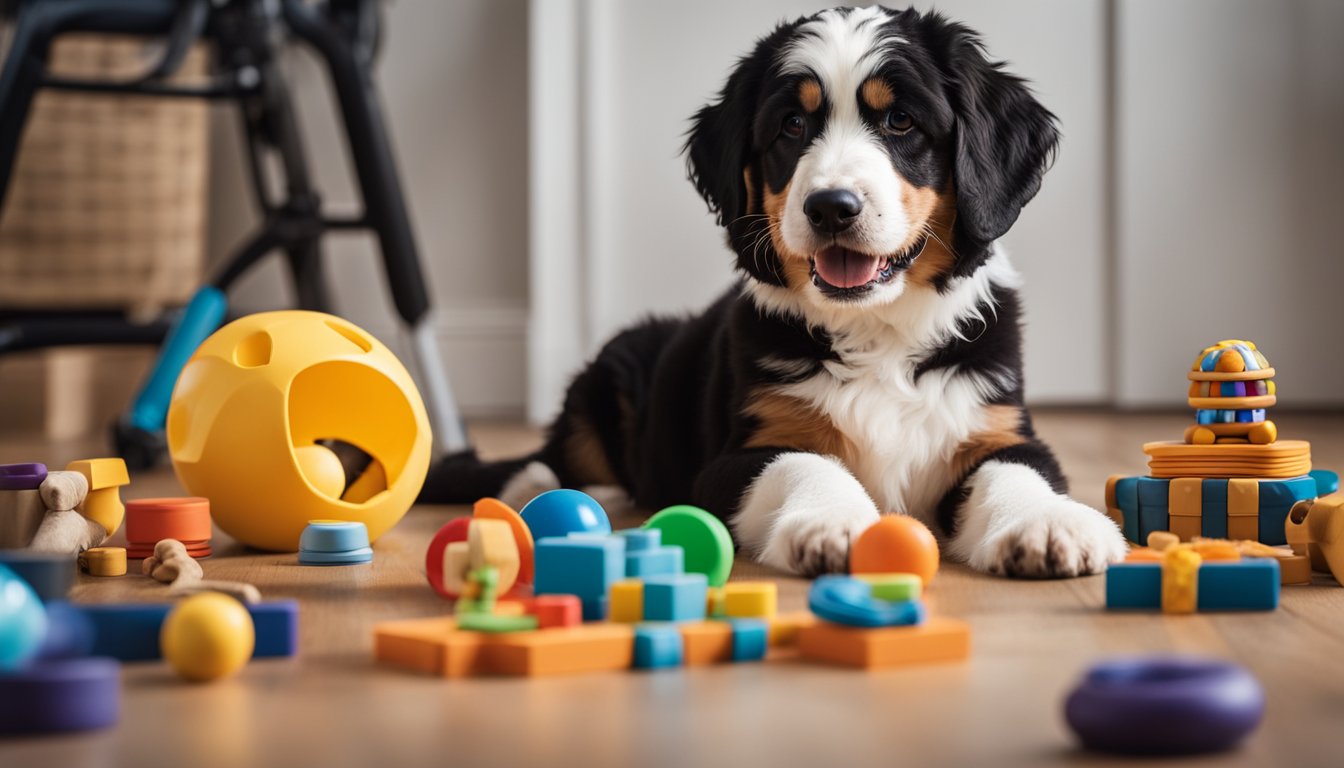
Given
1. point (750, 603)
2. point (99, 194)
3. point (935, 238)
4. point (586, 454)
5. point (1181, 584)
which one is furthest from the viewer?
point (99, 194)

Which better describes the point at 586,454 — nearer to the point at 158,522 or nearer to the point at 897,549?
the point at 158,522

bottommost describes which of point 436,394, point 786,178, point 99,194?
point 436,394

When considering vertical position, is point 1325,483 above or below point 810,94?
below

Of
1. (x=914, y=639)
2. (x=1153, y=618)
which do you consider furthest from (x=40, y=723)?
(x=1153, y=618)

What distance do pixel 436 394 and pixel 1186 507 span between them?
1671 mm

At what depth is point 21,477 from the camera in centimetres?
170

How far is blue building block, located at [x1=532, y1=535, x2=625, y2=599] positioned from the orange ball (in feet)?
0.92

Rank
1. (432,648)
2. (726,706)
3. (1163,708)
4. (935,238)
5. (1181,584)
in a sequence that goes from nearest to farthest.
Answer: (1163,708), (726,706), (432,648), (1181,584), (935,238)


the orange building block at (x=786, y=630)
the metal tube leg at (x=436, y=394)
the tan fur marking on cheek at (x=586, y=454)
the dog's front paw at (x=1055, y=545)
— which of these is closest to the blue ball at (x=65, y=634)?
the orange building block at (x=786, y=630)

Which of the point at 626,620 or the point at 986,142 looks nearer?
the point at 626,620

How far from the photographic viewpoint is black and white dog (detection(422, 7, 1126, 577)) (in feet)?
5.91

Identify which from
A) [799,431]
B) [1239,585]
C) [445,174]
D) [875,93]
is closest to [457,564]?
[799,431]

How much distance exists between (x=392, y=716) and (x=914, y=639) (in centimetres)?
43

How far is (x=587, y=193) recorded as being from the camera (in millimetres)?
4266
